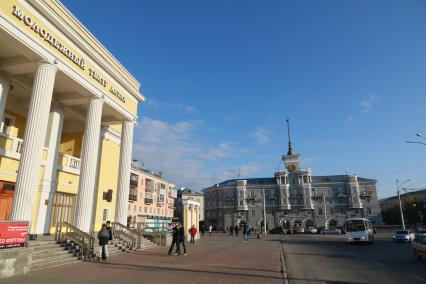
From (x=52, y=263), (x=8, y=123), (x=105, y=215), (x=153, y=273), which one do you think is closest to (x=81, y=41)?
(x=8, y=123)

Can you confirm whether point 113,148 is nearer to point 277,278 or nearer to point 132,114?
point 132,114

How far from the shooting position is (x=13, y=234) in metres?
10.6

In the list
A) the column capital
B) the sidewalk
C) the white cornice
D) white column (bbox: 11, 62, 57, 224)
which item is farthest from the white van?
the column capital

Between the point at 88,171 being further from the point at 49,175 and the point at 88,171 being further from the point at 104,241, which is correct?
the point at 104,241

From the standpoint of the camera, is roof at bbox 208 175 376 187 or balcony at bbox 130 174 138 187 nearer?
balcony at bbox 130 174 138 187

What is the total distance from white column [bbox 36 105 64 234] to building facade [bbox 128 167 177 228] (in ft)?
126

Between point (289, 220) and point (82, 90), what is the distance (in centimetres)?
7852

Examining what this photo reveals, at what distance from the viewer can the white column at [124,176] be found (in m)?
22.1

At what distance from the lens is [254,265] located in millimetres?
13586

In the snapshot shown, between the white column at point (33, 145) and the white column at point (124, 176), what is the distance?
8251 mm

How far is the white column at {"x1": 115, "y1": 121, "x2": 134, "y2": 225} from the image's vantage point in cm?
2211

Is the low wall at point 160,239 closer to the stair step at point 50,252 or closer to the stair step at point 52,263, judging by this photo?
the stair step at point 50,252

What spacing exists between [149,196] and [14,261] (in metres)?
59.6

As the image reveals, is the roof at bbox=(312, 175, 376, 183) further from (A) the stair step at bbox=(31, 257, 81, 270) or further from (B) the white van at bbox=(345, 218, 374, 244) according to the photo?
(A) the stair step at bbox=(31, 257, 81, 270)
